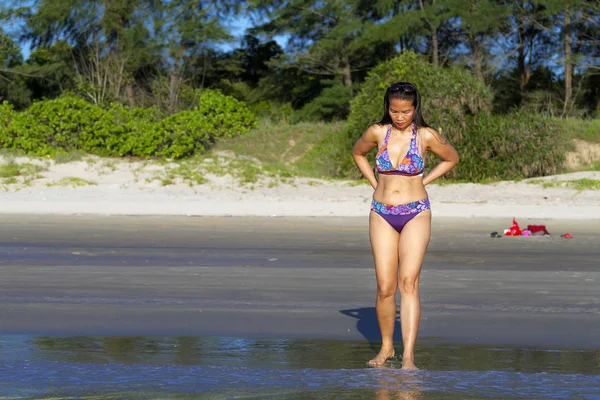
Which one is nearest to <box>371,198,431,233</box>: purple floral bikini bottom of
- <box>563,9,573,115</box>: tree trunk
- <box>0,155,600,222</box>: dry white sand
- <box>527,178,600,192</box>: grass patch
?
<box>0,155,600,222</box>: dry white sand

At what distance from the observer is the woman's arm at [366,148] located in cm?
630

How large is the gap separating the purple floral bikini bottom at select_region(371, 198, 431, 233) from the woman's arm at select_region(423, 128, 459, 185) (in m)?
0.15

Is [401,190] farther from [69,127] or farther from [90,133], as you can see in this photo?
[69,127]

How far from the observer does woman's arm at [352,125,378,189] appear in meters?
6.30

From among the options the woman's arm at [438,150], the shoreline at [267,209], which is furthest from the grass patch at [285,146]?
the woman's arm at [438,150]

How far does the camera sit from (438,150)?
6.29 m

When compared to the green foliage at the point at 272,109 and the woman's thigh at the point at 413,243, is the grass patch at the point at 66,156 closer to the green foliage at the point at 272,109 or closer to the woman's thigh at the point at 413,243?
the green foliage at the point at 272,109

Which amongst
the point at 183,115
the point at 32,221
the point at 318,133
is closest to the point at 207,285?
the point at 32,221

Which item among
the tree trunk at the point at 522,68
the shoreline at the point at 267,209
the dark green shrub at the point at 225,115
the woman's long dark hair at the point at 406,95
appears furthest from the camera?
the tree trunk at the point at 522,68

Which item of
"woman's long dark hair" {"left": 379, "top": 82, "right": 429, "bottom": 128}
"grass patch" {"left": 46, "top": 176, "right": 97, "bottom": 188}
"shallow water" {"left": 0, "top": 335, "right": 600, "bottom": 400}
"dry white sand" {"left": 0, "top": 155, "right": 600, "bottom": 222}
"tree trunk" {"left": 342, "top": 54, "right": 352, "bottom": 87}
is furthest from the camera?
"tree trunk" {"left": 342, "top": 54, "right": 352, "bottom": 87}

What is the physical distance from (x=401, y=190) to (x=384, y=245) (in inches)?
13.2

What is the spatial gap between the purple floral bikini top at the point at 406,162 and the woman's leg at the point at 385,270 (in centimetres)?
27

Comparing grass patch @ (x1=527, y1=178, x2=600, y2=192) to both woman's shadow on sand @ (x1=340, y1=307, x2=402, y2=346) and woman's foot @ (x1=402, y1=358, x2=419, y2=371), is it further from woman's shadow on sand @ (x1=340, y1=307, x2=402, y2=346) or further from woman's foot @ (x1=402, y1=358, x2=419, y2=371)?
woman's foot @ (x1=402, y1=358, x2=419, y2=371)

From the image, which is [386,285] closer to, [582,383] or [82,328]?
[582,383]
